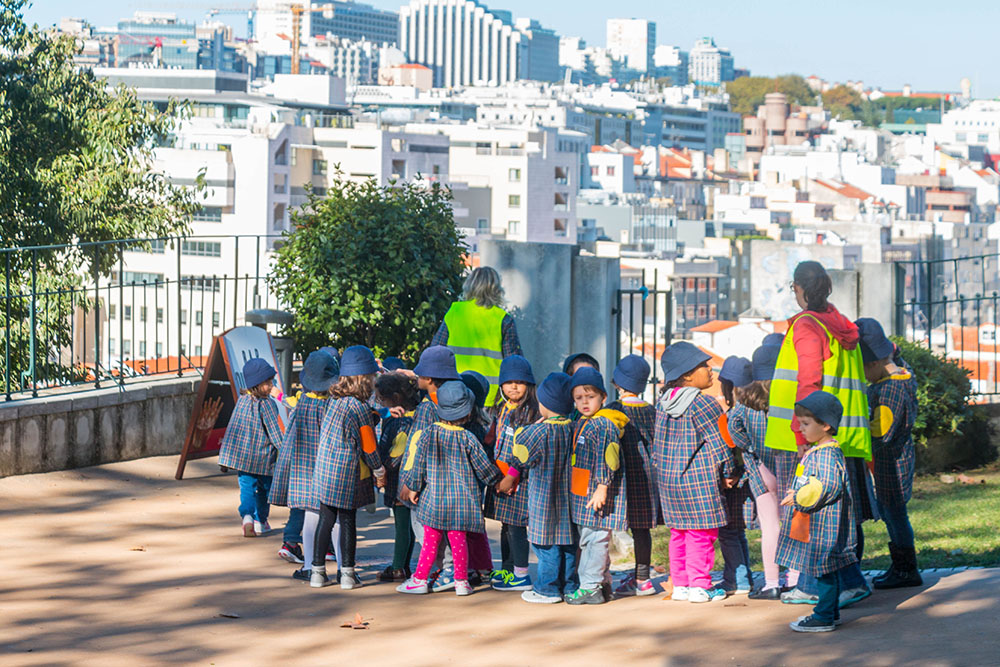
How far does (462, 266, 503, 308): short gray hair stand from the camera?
7746 millimetres

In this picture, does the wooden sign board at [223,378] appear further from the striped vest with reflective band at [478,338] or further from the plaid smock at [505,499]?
the plaid smock at [505,499]

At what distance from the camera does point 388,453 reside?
6.85 metres

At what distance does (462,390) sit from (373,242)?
379 centimetres

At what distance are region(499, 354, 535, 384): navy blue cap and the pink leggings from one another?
99cm

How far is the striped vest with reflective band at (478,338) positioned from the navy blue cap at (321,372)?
3.16 ft

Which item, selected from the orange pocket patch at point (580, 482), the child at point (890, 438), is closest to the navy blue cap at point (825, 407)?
the child at point (890, 438)

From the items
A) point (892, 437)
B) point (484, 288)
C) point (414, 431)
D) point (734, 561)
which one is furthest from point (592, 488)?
point (484, 288)

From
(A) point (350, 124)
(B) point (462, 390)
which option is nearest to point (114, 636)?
(B) point (462, 390)

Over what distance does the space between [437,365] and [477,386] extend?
325 millimetres

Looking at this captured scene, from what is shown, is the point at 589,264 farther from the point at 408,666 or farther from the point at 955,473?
the point at 408,666

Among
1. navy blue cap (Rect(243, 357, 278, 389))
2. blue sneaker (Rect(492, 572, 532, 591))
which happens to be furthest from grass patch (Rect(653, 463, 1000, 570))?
navy blue cap (Rect(243, 357, 278, 389))

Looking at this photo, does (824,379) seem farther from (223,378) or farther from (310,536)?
(223,378)

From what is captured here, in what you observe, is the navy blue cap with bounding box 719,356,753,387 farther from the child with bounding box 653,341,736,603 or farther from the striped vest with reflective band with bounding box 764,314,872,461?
the striped vest with reflective band with bounding box 764,314,872,461

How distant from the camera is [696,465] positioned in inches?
250
